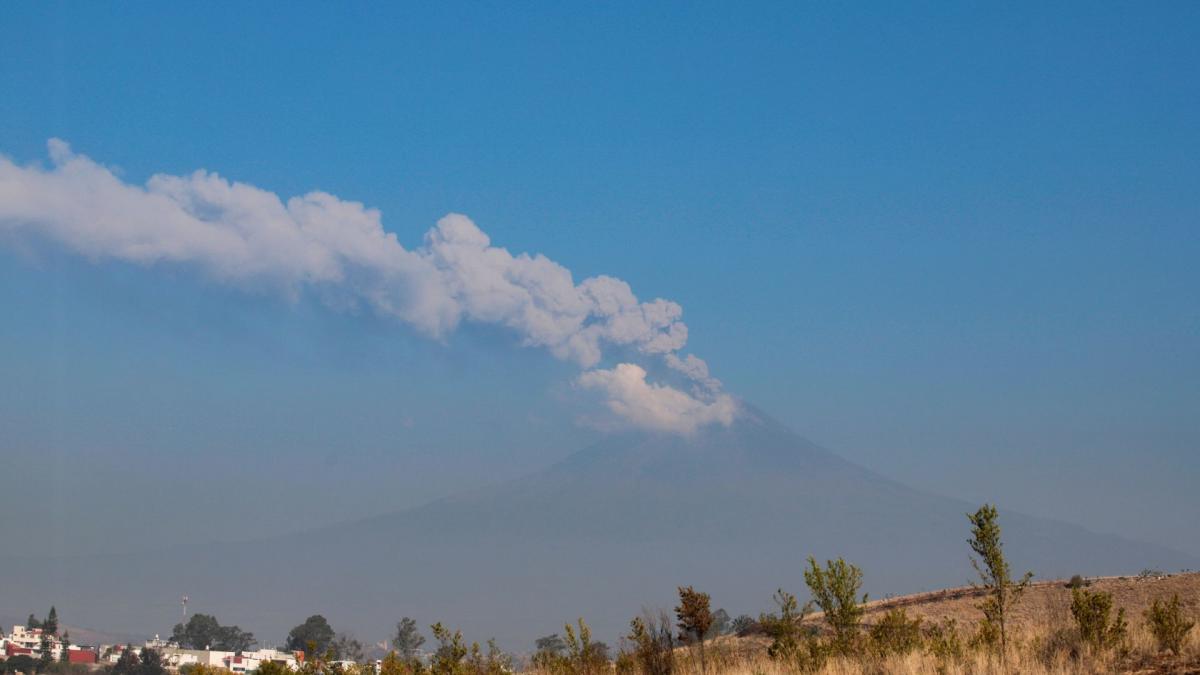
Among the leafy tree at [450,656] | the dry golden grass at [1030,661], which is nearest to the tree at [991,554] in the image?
the dry golden grass at [1030,661]

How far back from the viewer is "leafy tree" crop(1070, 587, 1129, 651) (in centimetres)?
2220

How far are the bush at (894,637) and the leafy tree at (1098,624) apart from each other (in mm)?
3358

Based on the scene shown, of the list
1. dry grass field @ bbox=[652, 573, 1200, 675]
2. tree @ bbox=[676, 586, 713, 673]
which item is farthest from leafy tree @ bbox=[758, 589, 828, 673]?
tree @ bbox=[676, 586, 713, 673]

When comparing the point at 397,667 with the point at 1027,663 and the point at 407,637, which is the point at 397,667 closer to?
the point at 1027,663

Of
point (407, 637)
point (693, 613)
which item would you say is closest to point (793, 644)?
point (693, 613)

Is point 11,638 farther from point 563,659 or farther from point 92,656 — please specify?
point 563,659

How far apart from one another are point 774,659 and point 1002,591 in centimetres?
529

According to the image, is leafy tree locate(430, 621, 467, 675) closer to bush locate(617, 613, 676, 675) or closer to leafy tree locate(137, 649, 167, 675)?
bush locate(617, 613, 676, 675)

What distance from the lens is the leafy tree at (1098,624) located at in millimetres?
22203

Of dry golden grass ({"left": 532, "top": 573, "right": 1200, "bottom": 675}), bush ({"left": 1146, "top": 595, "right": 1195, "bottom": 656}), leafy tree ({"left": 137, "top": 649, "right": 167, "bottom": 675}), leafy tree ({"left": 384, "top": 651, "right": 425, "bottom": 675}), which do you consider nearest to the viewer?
dry golden grass ({"left": 532, "top": 573, "right": 1200, "bottom": 675})

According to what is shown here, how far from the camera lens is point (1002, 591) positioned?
24.9 meters

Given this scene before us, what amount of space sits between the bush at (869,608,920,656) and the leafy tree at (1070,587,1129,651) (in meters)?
3.36

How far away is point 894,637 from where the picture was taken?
2578cm

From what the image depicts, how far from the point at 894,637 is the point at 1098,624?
471cm
